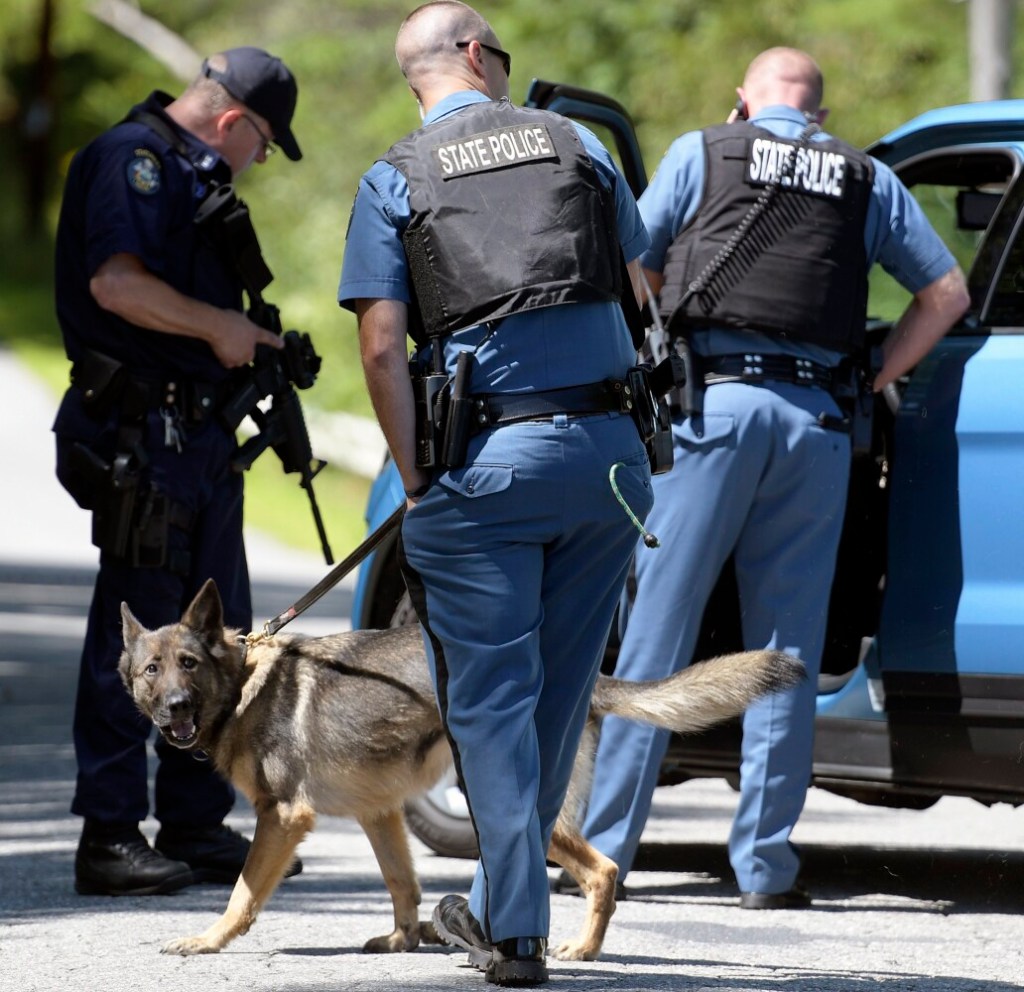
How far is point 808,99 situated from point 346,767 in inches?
93.0

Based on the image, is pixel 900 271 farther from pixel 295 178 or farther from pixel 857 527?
pixel 295 178

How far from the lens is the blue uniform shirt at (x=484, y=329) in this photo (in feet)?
12.1

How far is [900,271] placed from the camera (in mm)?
5172

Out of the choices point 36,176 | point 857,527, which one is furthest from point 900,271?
point 36,176

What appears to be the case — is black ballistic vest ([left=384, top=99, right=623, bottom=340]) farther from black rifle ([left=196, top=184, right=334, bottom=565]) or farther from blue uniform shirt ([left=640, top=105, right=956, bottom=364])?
black rifle ([left=196, top=184, right=334, bottom=565])

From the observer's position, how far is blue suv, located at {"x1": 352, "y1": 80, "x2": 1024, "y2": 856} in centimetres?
491

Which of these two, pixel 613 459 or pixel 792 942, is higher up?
pixel 613 459

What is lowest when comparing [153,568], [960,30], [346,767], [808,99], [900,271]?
[346,767]

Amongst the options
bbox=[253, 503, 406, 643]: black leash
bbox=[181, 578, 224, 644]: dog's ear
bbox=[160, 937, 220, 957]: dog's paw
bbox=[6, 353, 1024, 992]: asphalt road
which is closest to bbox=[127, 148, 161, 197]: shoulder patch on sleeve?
bbox=[181, 578, 224, 644]: dog's ear

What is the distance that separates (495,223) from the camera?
3.67m

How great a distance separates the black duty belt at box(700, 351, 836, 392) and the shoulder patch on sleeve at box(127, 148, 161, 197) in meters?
1.63

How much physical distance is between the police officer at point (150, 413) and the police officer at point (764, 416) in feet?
4.04

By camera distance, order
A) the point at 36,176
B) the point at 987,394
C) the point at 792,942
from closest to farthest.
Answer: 1. the point at 792,942
2. the point at 987,394
3. the point at 36,176

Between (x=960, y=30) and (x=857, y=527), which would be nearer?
(x=857, y=527)
